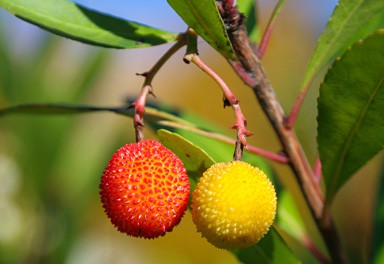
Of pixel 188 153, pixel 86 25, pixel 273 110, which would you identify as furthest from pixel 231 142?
pixel 86 25

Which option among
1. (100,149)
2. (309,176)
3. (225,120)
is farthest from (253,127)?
(309,176)

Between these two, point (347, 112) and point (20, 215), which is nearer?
point (347, 112)

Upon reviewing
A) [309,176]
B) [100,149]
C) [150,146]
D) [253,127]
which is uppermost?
[150,146]

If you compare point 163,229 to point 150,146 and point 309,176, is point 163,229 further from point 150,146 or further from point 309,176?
point 309,176

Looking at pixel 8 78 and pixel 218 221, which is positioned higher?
pixel 218 221

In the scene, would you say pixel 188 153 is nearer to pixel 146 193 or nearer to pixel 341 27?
pixel 146 193

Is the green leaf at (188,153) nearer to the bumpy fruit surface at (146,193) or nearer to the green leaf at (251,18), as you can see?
the bumpy fruit surface at (146,193)

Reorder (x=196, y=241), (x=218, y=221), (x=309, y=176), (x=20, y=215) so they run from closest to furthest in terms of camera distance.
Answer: (x=218, y=221), (x=309, y=176), (x=20, y=215), (x=196, y=241)

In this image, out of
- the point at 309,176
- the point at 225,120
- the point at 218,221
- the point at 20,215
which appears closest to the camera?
the point at 218,221
